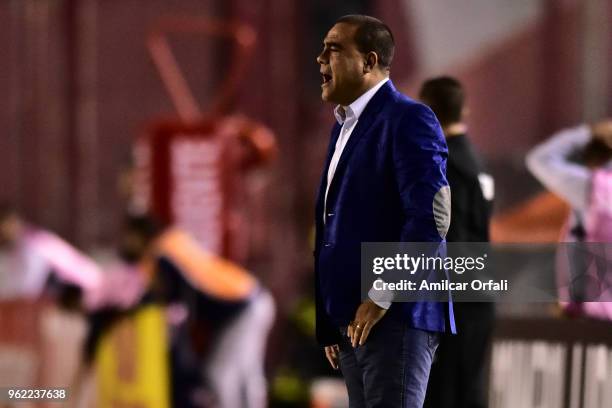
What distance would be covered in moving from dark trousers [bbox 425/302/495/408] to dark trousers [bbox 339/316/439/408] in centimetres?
83

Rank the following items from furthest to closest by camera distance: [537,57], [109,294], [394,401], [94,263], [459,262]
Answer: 1. [94,263]
2. [537,57]
3. [109,294]
4. [459,262]
5. [394,401]

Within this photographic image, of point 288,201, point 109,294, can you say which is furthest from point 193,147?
point 288,201

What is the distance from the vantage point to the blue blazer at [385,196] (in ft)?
7.57

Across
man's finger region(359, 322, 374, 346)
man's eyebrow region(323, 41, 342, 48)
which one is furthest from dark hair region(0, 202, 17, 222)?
man's finger region(359, 322, 374, 346)

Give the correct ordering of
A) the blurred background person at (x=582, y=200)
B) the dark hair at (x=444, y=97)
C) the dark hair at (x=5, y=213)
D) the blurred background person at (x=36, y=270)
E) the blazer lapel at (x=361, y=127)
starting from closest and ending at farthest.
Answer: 1. the blazer lapel at (x=361, y=127)
2. the dark hair at (x=444, y=97)
3. the blurred background person at (x=582, y=200)
4. the blurred background person at (x=36, y=270)
5. the dark hair at (x=5, y=213)

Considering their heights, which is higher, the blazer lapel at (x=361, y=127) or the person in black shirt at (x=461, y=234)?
the blazer lapel at (x=361, y=127)

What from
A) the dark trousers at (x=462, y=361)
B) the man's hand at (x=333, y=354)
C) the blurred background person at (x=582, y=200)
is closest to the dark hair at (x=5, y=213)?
the blurred background person at (x=582, y=200)

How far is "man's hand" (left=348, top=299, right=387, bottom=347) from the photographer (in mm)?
2287

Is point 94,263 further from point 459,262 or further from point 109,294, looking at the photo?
point 459,262

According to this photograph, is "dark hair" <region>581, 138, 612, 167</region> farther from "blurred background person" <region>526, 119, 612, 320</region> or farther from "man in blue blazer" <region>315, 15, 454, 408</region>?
"man in blue blazer" <region>315, 15, 454, 408</region>

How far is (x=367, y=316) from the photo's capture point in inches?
90.1

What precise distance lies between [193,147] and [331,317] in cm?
348

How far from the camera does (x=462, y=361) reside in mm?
3188

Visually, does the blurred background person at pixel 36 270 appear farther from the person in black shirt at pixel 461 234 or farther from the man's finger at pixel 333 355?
the man's finger at pixel 333 355
